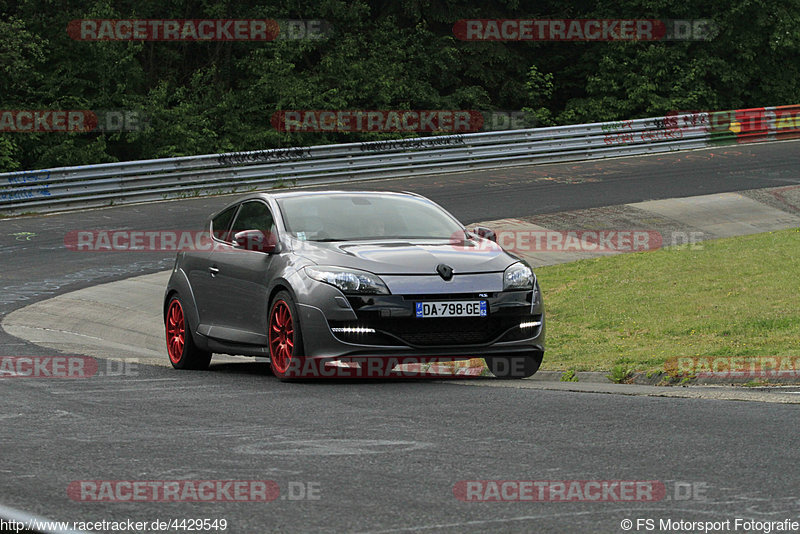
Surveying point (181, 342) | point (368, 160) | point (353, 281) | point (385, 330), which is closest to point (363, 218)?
point (353, 281)

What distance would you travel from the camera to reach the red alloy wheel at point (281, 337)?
9.12 m

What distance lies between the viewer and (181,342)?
11117 millimetres

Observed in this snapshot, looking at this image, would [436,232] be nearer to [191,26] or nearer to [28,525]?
[28,525]

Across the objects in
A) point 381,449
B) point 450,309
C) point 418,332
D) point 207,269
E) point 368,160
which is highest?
point 368,160

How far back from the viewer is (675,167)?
1220 inches

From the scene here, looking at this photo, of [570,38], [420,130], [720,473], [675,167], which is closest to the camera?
[720,473]

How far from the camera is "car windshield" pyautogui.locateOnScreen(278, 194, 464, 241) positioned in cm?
976

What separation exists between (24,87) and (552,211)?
1538 cm

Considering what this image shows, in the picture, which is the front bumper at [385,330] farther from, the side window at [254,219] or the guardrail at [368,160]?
the guardrail at [368,160]

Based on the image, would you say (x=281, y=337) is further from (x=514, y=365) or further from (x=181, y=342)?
(x=181, y=342)

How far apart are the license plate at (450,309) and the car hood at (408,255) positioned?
0.24m

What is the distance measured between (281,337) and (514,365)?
6.18 feet

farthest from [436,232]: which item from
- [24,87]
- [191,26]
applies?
[191,26]

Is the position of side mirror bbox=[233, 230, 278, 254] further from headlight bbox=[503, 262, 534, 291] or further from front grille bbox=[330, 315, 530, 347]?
headlight bbox=[503, 262, 534, 291]
